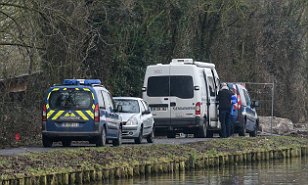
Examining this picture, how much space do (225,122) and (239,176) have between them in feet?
37.5

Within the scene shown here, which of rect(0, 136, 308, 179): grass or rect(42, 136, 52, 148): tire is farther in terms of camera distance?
rect(42, 136, 52, 148): tire

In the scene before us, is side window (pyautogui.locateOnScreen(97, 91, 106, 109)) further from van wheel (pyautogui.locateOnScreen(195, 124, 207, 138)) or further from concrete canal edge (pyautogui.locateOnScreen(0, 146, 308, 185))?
van wheel (pyautogui.locateOnScreen(195, 124, 207, 138))

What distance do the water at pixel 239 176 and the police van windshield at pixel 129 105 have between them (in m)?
4.41

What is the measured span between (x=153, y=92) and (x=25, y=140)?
6.16m

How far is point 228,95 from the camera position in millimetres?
36906

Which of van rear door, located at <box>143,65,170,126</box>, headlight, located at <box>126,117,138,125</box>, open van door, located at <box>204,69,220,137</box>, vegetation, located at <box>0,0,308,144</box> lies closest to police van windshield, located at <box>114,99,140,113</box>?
headlight, located at <box>126,117,138,125</box>

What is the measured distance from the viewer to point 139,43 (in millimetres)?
45031

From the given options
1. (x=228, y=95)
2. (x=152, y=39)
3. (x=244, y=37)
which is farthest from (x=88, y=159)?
(x=244, y=37)

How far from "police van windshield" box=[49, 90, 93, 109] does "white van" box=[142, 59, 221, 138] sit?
8.42m

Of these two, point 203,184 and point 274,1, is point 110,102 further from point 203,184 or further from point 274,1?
point 274,1

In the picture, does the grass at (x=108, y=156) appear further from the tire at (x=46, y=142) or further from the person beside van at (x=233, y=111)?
the tire at (x=46, y=142)

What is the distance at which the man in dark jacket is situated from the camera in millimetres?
36938

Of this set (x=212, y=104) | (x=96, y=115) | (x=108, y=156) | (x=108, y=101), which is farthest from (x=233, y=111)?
(x=108, y=156)

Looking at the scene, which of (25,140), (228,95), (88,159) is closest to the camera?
(88,159)
